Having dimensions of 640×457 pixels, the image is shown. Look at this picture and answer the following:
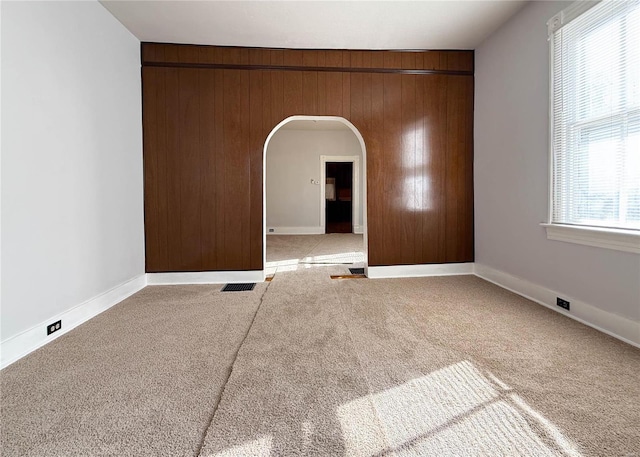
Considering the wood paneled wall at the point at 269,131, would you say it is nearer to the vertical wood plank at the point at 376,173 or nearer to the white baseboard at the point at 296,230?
the vertical wood plank at the point at 376,173

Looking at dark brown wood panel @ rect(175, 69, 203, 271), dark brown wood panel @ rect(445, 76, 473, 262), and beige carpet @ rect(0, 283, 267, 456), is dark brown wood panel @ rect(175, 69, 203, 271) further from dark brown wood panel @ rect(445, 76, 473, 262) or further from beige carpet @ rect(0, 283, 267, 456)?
dark brown wood panel @ rect(445, 76, 473, 262)

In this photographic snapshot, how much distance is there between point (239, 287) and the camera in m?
3.49

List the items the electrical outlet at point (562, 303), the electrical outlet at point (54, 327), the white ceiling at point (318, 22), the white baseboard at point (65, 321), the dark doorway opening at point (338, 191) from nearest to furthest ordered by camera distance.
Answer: the white baseboard at point (65, 321) → the electrical outlet at point (54, 327) → the electrical outlet at point (562, 303) → the white ceiling at point (318, 22) → the dark doorway opening at point (338, 191)

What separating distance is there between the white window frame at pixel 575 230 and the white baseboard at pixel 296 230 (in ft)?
19.3

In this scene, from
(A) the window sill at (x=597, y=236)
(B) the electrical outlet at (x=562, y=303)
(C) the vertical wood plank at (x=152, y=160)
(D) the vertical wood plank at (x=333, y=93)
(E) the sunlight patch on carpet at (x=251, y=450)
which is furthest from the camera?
(D) the vertical wood plank at (x=333, y=93)

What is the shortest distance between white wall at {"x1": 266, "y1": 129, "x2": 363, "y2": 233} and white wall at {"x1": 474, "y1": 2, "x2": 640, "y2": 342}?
4.73 metres

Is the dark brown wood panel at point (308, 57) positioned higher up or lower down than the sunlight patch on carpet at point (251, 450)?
higher up

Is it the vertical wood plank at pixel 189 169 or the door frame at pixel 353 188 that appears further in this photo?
the door frame at pixel 353 188

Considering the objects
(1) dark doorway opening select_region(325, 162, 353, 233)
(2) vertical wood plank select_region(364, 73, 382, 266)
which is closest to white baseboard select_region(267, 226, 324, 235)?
(1) dark doorway opening select_region(325, 162, 353, 233)

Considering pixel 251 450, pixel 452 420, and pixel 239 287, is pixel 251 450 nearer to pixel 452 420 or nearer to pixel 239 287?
pixel 452 420

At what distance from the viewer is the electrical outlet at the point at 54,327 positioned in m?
2.22

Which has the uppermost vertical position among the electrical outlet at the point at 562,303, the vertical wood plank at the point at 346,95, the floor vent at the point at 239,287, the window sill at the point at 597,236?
the vertical wood plank at the point at 346,95

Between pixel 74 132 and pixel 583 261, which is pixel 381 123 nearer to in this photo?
pixel 583 261

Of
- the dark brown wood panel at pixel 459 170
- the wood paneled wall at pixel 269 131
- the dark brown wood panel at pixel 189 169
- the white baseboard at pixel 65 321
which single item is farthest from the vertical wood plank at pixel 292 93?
the white baseboard at pixel 65 321
